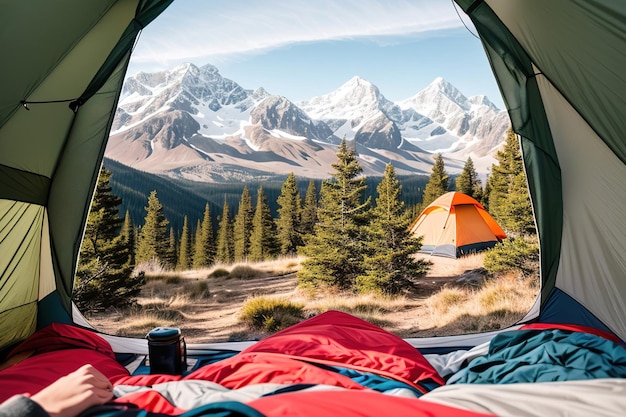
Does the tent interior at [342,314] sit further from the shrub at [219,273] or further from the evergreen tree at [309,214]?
the evergreen tree at [309,214]

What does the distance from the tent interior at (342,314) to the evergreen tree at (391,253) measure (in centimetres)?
475

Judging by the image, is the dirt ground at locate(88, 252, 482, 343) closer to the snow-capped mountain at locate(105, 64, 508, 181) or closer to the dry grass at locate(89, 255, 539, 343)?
the dry grass at locate(89, 255, 539, 343)

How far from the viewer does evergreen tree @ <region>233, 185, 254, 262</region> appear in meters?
19.6

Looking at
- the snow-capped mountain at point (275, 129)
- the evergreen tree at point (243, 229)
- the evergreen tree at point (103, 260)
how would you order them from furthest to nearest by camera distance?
the snow-capped mountain at point (275, 129) < the evergreen tree at point (243, 229) < the evergreen tree at point (103, 260)

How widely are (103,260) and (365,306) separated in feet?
17.9

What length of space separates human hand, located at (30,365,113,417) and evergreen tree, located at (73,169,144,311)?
7.71m

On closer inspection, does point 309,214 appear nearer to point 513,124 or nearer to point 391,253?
point 391,253

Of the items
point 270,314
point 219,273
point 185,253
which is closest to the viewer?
point 270,314

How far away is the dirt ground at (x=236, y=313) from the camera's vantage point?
602 cm

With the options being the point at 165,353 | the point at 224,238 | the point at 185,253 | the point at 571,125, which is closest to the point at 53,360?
the point at 165,353

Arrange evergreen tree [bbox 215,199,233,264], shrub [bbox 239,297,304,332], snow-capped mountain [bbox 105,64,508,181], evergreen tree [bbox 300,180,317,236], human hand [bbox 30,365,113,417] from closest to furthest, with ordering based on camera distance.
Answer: human hand [bbox 30,365,113,417], shrub [bbox 239,297,304,332], evergreen tree [bbox 300,180,317,236], evergreen tree [bbox 215,199,233,264], snow-capped mountain [bbox 105,64,508,181]

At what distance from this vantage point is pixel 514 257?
748cm

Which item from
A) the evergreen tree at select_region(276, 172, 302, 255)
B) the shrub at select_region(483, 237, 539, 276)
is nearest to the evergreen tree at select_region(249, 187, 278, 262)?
the evergreen tree at select_region(276, 172, 302, 255)

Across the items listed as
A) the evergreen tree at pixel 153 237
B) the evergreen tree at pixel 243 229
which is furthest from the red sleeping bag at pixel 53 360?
the evergreen tree at pixel 243 229
